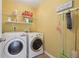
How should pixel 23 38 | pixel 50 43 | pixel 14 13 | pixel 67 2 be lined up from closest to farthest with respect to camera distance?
pixel 67 2 → pixel 23 38 → pixel 50 43 → pixel 14 13

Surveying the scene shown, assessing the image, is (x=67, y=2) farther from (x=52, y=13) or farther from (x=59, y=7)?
(x=52, y=13)

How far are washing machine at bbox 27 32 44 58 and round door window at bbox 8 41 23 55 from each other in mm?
312

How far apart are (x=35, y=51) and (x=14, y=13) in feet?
5.00

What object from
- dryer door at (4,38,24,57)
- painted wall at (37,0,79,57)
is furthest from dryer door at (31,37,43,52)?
dryer door at (4,38,24,57)

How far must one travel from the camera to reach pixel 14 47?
250 cm

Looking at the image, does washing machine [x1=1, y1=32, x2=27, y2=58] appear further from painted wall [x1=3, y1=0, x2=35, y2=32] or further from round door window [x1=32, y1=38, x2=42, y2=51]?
painted wall [x1=3, y1=0, x2=35, y2=32]

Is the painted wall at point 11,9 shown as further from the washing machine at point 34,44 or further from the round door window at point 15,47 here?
the round door window at point 15,47

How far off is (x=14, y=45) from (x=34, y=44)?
0.67 metres

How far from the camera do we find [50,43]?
2916 mm

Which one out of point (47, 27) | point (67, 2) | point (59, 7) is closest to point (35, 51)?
point (47, 27)

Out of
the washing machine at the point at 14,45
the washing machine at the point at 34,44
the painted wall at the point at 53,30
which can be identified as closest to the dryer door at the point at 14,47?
the washing machine at the point at 14,45

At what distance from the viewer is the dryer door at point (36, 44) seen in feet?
9.58

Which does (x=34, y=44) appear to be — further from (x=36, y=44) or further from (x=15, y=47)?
(x=15, y=47)

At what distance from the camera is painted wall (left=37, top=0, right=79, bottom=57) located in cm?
207
